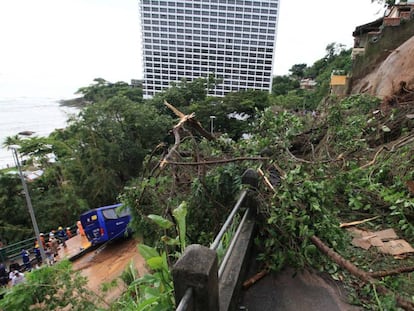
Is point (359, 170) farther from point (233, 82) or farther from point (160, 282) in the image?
point (233, 82)

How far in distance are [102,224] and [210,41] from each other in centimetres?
6793

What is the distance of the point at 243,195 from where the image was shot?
2537 mm

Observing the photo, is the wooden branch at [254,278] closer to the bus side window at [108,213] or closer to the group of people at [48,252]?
the bus side window at [108,213]

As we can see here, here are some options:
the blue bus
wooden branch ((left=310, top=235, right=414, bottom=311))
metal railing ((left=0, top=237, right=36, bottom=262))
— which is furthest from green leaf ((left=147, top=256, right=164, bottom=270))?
metal railing ((left=0, top=237, right=36, bottom=262))

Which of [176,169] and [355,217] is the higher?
[176,169]

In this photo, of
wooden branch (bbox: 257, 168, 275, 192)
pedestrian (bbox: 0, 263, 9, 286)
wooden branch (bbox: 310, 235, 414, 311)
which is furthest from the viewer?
pedestrian (bbox: 0, 263, 9, 286)

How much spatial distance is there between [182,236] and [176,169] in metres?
0.92

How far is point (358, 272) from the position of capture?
1.91 m

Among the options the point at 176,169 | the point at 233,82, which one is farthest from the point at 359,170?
the point at 233,82

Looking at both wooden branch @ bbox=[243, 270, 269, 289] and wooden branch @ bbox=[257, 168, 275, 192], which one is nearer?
wooden branch @ bbox=[243, 270, 269, 289]

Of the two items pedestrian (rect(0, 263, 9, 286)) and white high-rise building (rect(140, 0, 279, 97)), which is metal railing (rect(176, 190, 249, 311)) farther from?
white high-rise building (rect(140, 0, 279, 97))

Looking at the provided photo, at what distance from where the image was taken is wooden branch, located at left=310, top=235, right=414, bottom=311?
157 cm

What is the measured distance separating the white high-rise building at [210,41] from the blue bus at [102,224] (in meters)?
58.5

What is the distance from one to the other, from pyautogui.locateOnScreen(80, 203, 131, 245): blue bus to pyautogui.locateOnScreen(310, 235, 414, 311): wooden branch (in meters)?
8.97
